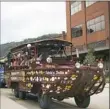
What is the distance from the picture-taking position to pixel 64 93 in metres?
14.3

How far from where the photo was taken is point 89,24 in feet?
182

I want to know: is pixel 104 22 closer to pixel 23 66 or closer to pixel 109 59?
pixel 109 59

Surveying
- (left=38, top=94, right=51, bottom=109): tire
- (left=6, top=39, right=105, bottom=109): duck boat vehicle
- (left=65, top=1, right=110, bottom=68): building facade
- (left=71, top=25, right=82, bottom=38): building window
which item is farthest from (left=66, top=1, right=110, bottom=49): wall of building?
(left=38, top=94, right=51, bottom=109): tire

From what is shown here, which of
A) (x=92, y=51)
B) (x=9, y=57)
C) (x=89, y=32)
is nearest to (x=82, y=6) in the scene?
(x=89, y=32)

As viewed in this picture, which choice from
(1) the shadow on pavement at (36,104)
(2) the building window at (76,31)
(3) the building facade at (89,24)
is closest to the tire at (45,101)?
(1) the shadow on pavement at (36,104)

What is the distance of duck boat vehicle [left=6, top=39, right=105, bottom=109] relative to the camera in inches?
542

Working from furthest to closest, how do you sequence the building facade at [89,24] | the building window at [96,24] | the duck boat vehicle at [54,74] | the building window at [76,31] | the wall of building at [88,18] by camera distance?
the building window at [76,31] < the building window at [96,24] < the wall of building at [88,18] < the building facade at [89,24] < the duck boat vehicle at [54,74]

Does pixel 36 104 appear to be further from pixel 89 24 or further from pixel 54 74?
pixel 89 24

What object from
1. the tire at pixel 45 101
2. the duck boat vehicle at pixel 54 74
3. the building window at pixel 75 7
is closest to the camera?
the duck boat vehicle at pixel 54 74

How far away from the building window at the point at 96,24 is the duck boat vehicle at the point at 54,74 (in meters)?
34.7

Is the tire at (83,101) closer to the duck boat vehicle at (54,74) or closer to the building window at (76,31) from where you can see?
the duck boat vehicle at (54,74)

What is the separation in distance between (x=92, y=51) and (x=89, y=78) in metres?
34.7

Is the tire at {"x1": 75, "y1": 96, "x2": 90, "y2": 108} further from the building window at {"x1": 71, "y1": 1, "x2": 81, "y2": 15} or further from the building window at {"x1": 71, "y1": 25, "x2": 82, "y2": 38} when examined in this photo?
the building window at {"x1": 71, "y1": 1, "x2": 81, "y2": 15}

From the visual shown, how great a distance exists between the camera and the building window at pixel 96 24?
2023 inches
